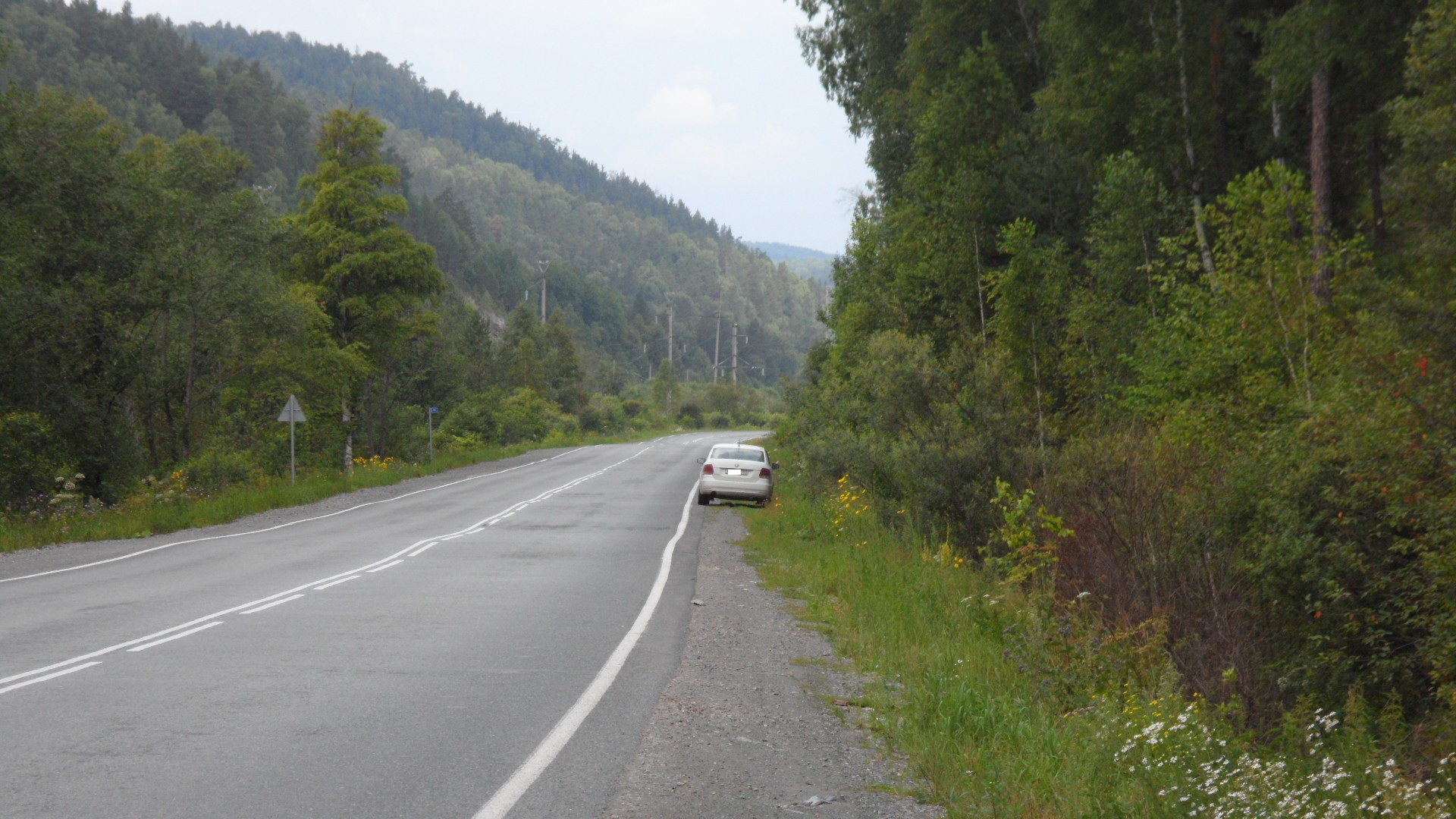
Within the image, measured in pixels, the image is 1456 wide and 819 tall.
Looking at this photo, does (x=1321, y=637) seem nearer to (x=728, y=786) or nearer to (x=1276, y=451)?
(x=1276, y=451)

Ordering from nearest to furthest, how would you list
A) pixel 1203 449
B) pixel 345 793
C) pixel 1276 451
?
pixel 345 793, pixel 1276 451, pixel 1203 449

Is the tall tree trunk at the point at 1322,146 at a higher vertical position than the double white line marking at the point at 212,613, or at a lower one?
higher

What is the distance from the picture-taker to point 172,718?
6426 millimetres

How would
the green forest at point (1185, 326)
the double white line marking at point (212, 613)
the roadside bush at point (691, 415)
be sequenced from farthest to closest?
the roadside bush at point (691, 415), the green forest at point (1185, 326), the double white line marking at point (212, 613)

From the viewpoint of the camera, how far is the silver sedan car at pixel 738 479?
2648 cm

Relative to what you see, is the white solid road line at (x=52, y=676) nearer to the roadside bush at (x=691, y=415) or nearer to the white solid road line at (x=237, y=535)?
the white solid road line at (x=237, y=535)

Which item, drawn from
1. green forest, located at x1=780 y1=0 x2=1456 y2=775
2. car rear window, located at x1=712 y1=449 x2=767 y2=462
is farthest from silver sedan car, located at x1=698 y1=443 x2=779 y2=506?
green forest, located at x1=780 y1=0 x2=1456 y2=775

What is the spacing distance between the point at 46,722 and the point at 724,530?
623 inches

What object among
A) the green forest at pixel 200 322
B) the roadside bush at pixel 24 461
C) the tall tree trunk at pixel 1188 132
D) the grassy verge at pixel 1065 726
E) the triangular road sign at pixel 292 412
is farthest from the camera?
the triangular road sign at pixel 292 412

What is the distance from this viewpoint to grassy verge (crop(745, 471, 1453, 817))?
16.0 feet

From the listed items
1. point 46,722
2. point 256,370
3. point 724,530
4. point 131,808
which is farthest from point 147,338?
point 131,808

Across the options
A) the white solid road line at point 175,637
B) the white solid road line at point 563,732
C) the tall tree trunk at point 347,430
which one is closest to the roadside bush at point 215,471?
the tall tree trunk at point 347,430

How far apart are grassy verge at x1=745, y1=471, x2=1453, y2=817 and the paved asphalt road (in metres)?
1.76

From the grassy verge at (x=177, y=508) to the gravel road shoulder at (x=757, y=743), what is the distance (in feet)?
47.1
